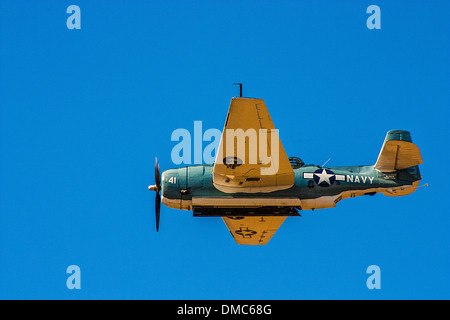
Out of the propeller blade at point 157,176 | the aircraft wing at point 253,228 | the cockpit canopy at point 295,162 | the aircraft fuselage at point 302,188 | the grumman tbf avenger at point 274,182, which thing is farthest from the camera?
the aircraft wing at point 253,228

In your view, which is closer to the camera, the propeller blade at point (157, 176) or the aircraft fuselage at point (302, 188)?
the aircraft fuselage at point (302, 188)

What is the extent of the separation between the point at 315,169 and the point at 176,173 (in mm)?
4847

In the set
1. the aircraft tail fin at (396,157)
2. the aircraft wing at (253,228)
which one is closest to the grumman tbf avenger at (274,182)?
the aircraft tail fin at (396,157)

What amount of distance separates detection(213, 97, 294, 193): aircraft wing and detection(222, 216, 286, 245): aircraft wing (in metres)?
3.25

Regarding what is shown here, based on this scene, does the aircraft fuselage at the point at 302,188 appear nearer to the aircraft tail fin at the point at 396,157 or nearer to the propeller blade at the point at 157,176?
the aircraft tail fin at the point at 396,157

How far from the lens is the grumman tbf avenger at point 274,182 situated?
70.4 feet

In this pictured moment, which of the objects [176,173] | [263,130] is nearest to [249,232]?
[176,173]

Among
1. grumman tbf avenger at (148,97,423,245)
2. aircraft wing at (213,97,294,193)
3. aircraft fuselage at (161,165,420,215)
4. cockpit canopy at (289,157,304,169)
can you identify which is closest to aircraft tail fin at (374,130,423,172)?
grumman tbf avenger at (148,97,423,245)

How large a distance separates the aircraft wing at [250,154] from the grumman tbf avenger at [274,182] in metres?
0.03

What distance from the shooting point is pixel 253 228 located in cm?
2542

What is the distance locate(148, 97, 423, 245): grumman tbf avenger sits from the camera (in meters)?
21.5

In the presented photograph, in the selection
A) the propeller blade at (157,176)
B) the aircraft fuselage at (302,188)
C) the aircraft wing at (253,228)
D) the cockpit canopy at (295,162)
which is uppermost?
the cockpit canopy at (295,162)

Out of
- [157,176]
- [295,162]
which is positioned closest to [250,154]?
[295,162]

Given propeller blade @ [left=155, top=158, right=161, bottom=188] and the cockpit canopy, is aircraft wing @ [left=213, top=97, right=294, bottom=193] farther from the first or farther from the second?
propeller blade @ [left=155, top=158, right=161, bottom=188]
